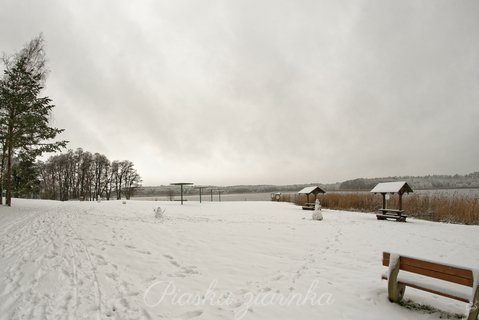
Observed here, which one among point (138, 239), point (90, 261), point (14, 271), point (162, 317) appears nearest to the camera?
point (162, 317)

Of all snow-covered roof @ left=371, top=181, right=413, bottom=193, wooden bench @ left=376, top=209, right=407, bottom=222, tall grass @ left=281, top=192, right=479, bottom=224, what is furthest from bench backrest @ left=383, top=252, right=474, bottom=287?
tall grass @ left=281, top=192, right=479, bottom=224

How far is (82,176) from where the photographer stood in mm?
51562

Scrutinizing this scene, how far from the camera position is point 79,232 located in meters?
9.25

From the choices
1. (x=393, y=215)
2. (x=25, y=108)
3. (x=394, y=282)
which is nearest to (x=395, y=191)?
(x=393, y=215)

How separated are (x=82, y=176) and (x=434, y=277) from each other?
2332 inches

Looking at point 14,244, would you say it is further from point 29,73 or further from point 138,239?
point 29,73

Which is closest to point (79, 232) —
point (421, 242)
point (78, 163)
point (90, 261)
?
point (90, 261)

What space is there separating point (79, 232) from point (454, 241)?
550 inches

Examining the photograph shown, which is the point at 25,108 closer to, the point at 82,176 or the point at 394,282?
the point at 394,282

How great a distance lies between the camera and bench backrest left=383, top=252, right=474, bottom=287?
3371mm

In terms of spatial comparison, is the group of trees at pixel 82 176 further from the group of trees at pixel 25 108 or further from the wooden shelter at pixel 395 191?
the wooden shelter at pixel 395 191

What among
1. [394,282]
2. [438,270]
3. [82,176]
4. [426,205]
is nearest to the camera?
[438,270]

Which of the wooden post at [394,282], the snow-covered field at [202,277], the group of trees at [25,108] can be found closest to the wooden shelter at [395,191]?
the snow-covered field at [202,277]

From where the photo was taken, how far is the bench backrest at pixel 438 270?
3.37 metres
